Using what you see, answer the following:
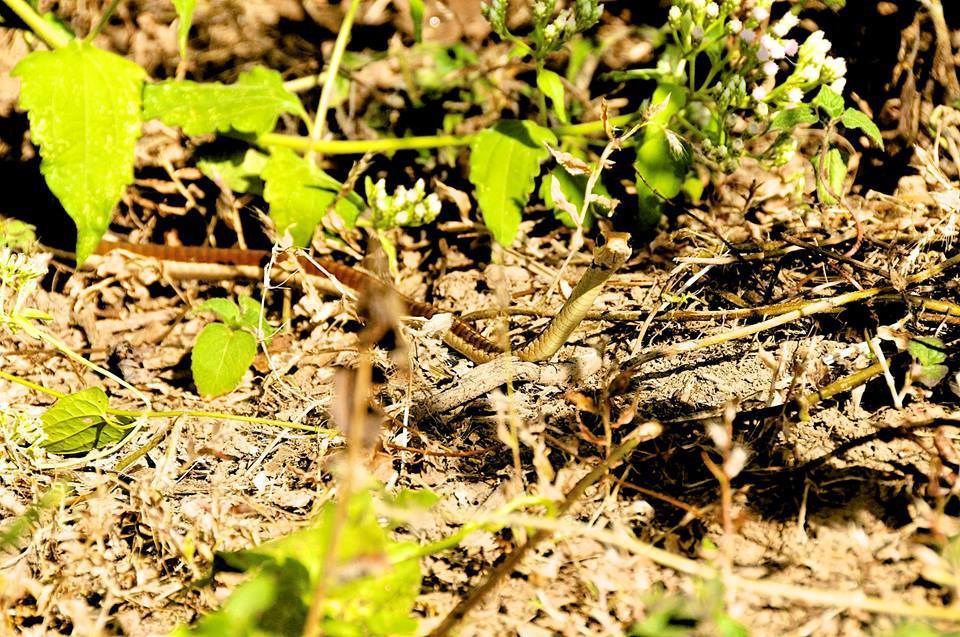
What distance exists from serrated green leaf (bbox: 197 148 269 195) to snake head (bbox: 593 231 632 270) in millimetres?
1467

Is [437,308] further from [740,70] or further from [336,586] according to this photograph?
[336,586]

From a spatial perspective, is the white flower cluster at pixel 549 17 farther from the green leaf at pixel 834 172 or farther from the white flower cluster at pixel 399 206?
the green leaf at pixel 834 172

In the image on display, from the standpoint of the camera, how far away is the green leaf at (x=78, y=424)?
2.05 metres

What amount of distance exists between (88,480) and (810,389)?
171cm

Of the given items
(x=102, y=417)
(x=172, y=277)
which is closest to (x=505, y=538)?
(x=102, y=417)

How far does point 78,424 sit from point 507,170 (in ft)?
4.44

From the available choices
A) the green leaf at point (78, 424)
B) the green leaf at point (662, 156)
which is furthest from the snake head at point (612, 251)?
the green leaf at point (78, 424)

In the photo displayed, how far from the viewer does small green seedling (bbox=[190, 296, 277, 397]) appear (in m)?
2.31

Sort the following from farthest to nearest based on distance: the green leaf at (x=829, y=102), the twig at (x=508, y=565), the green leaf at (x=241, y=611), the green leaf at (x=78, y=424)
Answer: the green leaf at (x=829, y=102) < the green leaf at (x=78, y=424) < the twig at (x=508, y=565) < the green leaf at (x=241, y=611)

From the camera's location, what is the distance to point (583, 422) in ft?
6.51

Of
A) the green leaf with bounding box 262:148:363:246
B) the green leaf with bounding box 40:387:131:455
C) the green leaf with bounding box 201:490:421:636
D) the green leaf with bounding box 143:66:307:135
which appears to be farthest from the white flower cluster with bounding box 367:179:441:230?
the green leaf with bounding box 201:490:421:636

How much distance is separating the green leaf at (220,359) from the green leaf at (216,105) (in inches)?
25.9

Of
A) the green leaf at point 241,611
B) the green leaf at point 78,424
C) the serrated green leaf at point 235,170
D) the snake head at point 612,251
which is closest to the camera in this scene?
the green leaf at point 241,611

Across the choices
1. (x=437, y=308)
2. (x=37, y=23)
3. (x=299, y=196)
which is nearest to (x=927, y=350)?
(x=437, y=308)
